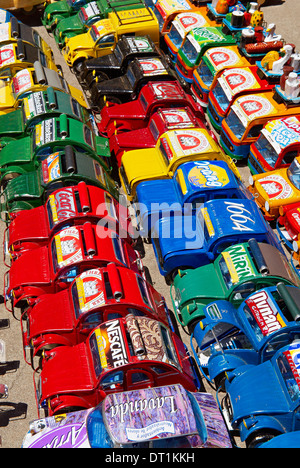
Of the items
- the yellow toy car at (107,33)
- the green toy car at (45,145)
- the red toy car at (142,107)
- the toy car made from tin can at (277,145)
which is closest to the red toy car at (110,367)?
the green toy car at (45,145)

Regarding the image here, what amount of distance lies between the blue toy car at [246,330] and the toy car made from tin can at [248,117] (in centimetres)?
605

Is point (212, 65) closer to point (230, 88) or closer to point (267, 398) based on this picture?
point (230, 88)

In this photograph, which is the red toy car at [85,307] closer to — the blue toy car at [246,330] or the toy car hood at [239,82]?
the blue toy car at [246,330]

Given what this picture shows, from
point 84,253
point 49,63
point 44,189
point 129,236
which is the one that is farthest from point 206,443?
point 49,63

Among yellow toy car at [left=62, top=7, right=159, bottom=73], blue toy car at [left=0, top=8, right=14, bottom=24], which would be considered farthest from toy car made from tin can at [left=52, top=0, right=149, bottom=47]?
blue toy car at [left=0, top=8, right=14, bottom=24]

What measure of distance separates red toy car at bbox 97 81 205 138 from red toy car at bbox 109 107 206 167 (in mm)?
329

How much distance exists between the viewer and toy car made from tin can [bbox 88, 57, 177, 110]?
53.4 feet

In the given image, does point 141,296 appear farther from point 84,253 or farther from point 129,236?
point 129,236

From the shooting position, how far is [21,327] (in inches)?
443

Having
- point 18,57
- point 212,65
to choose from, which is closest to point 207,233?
point 212,65

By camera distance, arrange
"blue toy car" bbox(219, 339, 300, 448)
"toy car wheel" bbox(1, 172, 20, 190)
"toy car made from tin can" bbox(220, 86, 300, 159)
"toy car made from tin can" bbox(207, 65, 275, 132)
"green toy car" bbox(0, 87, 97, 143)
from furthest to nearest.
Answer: "toy car made from tin can" bbox(207, 65, 275, 132)
"toy car made from tin can" bbox(220, 86, 300, 159)
"green toy car" bbox(0, 87, 97, 143)
"toy car wheel" bbox(1, 172, 20, 190)
"blue toy car" bbox(219, 339, 300, 448)

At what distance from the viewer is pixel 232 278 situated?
36.1 ft

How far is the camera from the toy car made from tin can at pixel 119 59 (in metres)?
17.1

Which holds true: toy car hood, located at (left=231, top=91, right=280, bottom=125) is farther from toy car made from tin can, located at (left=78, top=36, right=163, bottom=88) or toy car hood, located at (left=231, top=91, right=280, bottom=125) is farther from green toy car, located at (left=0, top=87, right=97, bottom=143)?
green toy car, located at (left=0, top=87, right=97, bottom=143)
